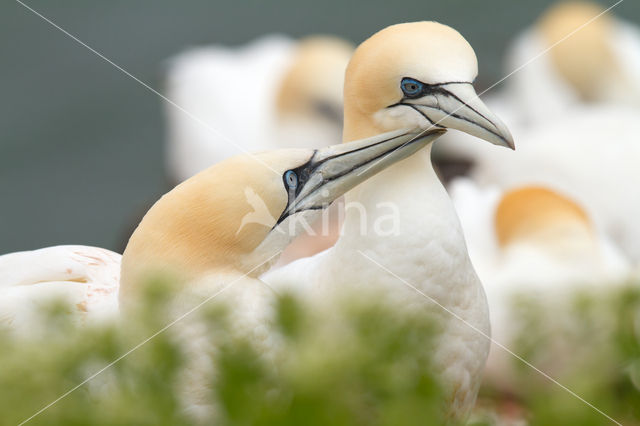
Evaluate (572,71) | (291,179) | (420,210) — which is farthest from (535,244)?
(572,71)

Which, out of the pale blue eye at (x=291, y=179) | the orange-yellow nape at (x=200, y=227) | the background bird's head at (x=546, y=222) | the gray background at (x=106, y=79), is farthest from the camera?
the gray background at (x=106, y=79)

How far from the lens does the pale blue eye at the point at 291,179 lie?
97.9 inches

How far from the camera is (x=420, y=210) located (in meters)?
2.66

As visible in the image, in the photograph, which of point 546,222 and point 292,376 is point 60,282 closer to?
point 292,376

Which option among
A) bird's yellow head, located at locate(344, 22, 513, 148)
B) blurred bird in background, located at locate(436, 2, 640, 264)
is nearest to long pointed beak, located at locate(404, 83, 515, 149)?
bird's yellow head, located at locate(344, 22, 513, 148)

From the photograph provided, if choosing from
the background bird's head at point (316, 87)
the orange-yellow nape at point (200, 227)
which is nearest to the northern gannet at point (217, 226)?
the orange-yellow nape at point (200, 227)

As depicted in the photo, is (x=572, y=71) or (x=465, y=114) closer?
(x=465, y=114)

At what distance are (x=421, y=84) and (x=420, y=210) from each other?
33 cm

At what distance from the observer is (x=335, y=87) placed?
7.77 m

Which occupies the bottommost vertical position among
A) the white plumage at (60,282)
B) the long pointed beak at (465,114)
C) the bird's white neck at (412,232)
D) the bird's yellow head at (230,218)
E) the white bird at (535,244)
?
the white bird at (535,244)

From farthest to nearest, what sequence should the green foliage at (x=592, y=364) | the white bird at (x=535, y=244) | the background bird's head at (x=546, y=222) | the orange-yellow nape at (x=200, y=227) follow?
1. the background bird's head at (x=546, y=222)
2. the white bird at (x=535, y=244)
3. the orange-yellow nape at (x=200, y=227)
4. the green foliage at (x=592, y=364)

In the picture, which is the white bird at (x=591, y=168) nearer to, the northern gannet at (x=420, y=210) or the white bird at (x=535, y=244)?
the white bird at (x=535, y=244)

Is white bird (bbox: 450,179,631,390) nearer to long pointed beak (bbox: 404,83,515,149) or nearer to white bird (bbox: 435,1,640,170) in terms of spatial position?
long pointed beak (bbox: 404,83,515,149)

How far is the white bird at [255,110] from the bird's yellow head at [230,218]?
472 cm
